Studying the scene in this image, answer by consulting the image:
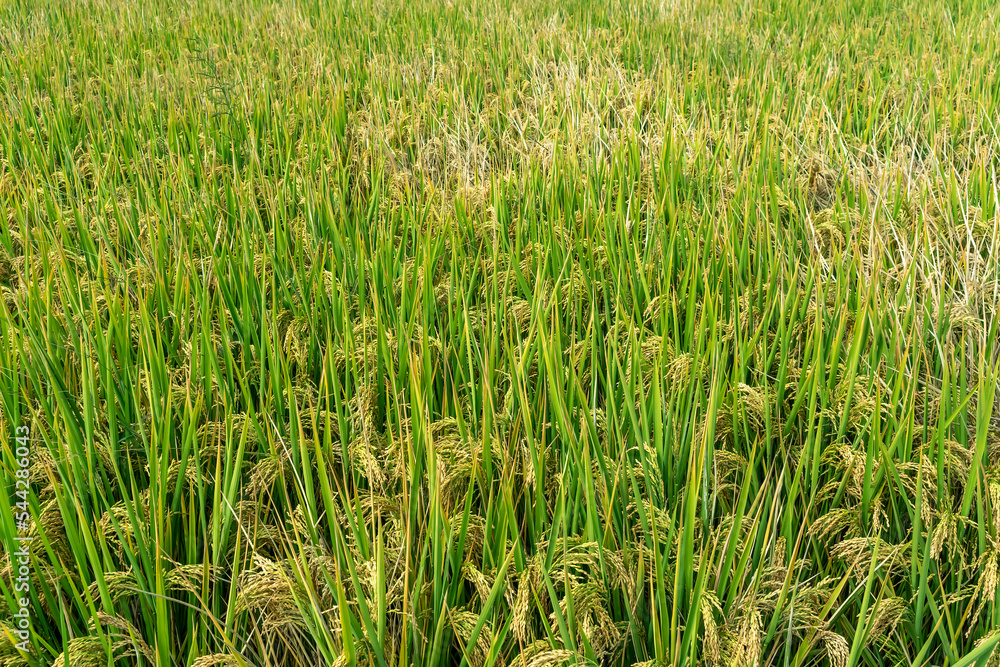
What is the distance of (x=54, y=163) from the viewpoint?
2516mm

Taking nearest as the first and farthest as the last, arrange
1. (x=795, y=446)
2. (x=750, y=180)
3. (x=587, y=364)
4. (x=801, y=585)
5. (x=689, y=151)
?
1. (x=801, y=585)
2. (x=795, y=446)
3. (x=587, y=364)
4. (x=750, y=180)
5. (x=689, y=151)

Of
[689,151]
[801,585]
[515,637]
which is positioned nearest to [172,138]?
[689,151]

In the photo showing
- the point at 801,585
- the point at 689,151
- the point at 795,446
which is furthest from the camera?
the point at 689,151

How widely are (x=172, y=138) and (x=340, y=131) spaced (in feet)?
2.03

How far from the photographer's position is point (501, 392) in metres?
1.41

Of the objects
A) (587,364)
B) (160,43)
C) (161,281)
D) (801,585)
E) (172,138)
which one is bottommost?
(801,585)

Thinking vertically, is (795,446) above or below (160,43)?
below

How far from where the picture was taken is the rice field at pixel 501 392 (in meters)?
0.93

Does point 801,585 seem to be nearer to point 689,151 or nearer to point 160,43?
point 689,151

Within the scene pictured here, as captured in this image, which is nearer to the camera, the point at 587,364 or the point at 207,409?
the point at 207,409

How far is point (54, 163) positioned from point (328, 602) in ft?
7.42

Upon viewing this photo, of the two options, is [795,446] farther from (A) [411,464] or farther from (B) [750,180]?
(B) [750,180]

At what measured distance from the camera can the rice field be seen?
935 mm

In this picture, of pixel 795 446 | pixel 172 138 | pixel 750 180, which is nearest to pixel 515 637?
pixel 795 446
